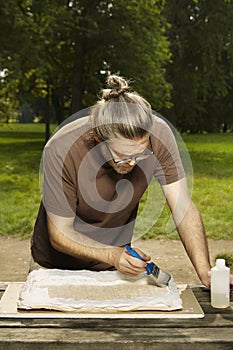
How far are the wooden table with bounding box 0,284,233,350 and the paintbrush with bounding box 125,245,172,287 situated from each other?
0.26 m

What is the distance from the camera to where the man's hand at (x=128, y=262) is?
266 cm

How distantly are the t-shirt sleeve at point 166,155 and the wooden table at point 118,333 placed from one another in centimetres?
82

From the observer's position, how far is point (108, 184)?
311 centimetres

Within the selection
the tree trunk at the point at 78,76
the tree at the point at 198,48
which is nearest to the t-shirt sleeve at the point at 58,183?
the tree trunk at the point at 78,76

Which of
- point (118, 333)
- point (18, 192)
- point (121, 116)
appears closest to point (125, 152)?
point (121, 116)

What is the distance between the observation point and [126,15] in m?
17.1

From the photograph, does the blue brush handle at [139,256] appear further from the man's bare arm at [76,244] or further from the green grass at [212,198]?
the green grass at [212,198]

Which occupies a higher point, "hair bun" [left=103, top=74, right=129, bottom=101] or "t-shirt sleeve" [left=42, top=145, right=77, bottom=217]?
"hair bun" [left=103, top=74, right=129, bottom=101]

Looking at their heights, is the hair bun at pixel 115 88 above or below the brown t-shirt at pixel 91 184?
above

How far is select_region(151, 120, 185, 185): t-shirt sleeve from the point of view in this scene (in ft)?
10.2

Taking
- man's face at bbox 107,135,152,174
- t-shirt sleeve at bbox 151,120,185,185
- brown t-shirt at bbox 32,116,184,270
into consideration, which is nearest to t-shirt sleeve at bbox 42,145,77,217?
brown t-shirt at bbox 32,116,184,270

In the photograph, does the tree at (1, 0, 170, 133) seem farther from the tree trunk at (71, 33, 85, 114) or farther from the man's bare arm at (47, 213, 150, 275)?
the man's bare arm at (47, 213, 150, 275)

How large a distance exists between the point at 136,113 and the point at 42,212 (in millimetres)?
839

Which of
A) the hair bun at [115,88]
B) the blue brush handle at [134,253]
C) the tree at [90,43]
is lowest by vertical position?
the tree at [90,43]
